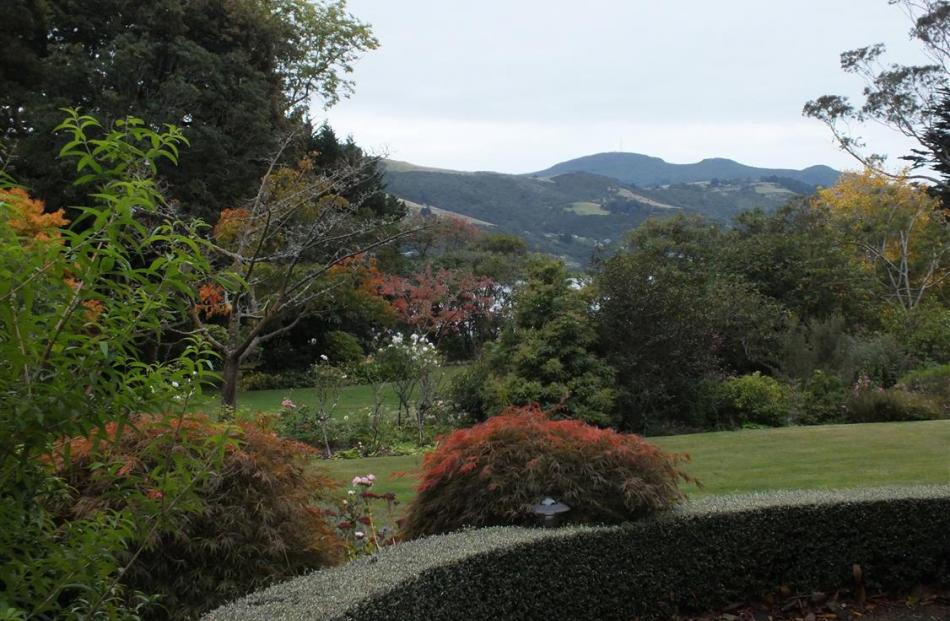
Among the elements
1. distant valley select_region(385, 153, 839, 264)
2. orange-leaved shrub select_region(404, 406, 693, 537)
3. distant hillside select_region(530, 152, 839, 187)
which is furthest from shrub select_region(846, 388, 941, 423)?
distant hillside select_region(530, 152, 839, 187)

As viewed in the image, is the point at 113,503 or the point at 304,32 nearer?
the point at 113,503

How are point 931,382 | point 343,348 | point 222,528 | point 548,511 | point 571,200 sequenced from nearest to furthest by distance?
point 222,528 < point 548,511 < point 931,382 < point 343,348 < point 571,200

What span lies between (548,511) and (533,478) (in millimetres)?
289

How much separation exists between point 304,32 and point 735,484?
26394 millimetres

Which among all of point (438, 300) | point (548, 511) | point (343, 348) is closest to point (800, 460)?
point (548, 511)

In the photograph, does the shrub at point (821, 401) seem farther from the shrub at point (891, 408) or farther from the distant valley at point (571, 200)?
the distant valley at point (571, 200)

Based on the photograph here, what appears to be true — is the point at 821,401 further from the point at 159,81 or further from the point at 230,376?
the point at 159,81

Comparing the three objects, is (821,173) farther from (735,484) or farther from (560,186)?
(735,484)

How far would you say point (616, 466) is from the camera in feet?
17.8

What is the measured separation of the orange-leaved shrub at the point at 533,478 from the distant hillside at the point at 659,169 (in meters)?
96.6

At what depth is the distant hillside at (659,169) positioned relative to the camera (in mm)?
102000

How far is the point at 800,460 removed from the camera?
377 inches

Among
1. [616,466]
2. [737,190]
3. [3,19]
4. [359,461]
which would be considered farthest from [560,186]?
[616,466]

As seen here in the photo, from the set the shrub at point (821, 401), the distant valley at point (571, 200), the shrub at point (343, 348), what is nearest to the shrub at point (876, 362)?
the shrub at point (821, 401)
